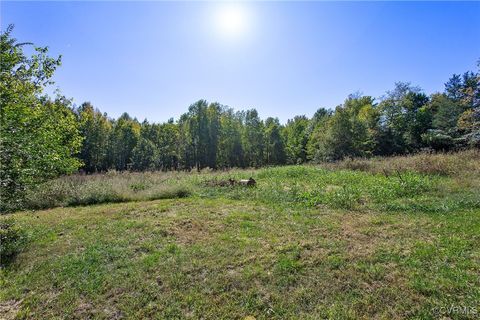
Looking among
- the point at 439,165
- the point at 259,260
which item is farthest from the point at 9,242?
the point at 439,165

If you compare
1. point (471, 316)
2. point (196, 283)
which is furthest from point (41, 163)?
point (471, 316)

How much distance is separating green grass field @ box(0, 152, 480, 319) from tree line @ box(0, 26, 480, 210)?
1.70 meters

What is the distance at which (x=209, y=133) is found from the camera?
111ft

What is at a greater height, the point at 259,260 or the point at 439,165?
the point at 439,165

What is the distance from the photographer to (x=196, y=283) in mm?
3418

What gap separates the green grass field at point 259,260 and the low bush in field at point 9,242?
131 mm

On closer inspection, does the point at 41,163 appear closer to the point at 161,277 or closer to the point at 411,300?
the point at 161,277

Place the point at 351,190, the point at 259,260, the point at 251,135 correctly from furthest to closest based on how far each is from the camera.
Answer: the point at 251,135
the point at 351,190
the point at 259,260

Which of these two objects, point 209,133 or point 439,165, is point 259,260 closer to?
point 439,165

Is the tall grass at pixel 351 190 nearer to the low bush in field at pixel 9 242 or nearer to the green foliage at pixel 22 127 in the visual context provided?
the low bush in field at pixel 9 242

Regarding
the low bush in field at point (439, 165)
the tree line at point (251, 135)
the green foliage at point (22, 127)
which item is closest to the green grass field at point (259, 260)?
the green foliage at point (22, 127)

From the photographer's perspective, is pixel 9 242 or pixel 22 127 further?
pixel 9 242

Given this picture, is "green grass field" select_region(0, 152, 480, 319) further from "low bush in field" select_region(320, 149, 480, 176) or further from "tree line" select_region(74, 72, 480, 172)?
"tree line" select_region(74, 72, 480, 172)

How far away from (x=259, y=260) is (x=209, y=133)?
3054 cm
